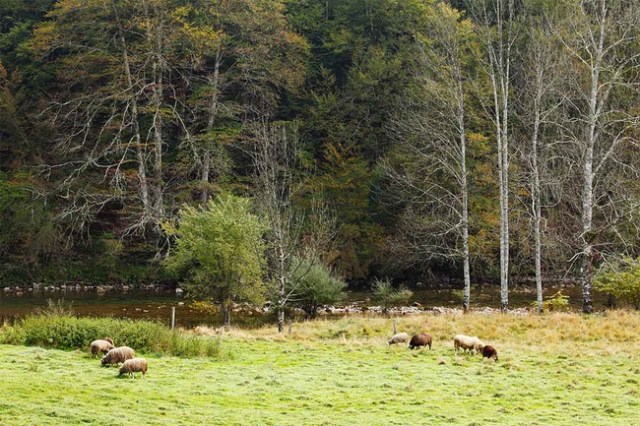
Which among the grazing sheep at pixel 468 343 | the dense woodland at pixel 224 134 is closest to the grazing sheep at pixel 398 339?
the grazing sheep at pixel 468 343

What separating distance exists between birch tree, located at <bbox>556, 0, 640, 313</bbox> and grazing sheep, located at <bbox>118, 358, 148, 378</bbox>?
18547 mm

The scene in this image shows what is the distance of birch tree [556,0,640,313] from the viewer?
97.3ft

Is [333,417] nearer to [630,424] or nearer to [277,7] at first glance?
[630,424]

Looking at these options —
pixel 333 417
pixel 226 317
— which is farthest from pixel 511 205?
pixel 333 417

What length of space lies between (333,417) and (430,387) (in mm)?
3656

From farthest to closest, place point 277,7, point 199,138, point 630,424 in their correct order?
point 277,7 < point 199,138 < point 630,424

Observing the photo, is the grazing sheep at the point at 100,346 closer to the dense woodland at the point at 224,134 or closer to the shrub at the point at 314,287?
the shrub at the point at 314,287

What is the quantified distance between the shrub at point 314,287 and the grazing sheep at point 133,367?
16.9 m

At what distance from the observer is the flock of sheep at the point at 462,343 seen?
20.7 m

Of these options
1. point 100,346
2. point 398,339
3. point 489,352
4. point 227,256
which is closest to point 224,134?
point 227,256

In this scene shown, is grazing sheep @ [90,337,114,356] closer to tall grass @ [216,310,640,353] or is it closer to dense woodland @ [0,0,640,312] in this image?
tall grass @ [216,310,640,353]

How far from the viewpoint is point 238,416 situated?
13.8 metres

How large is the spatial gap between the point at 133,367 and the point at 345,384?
4.95 metres

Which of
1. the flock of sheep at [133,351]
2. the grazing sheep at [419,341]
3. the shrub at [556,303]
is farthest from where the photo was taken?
the shrub at [556,303]
